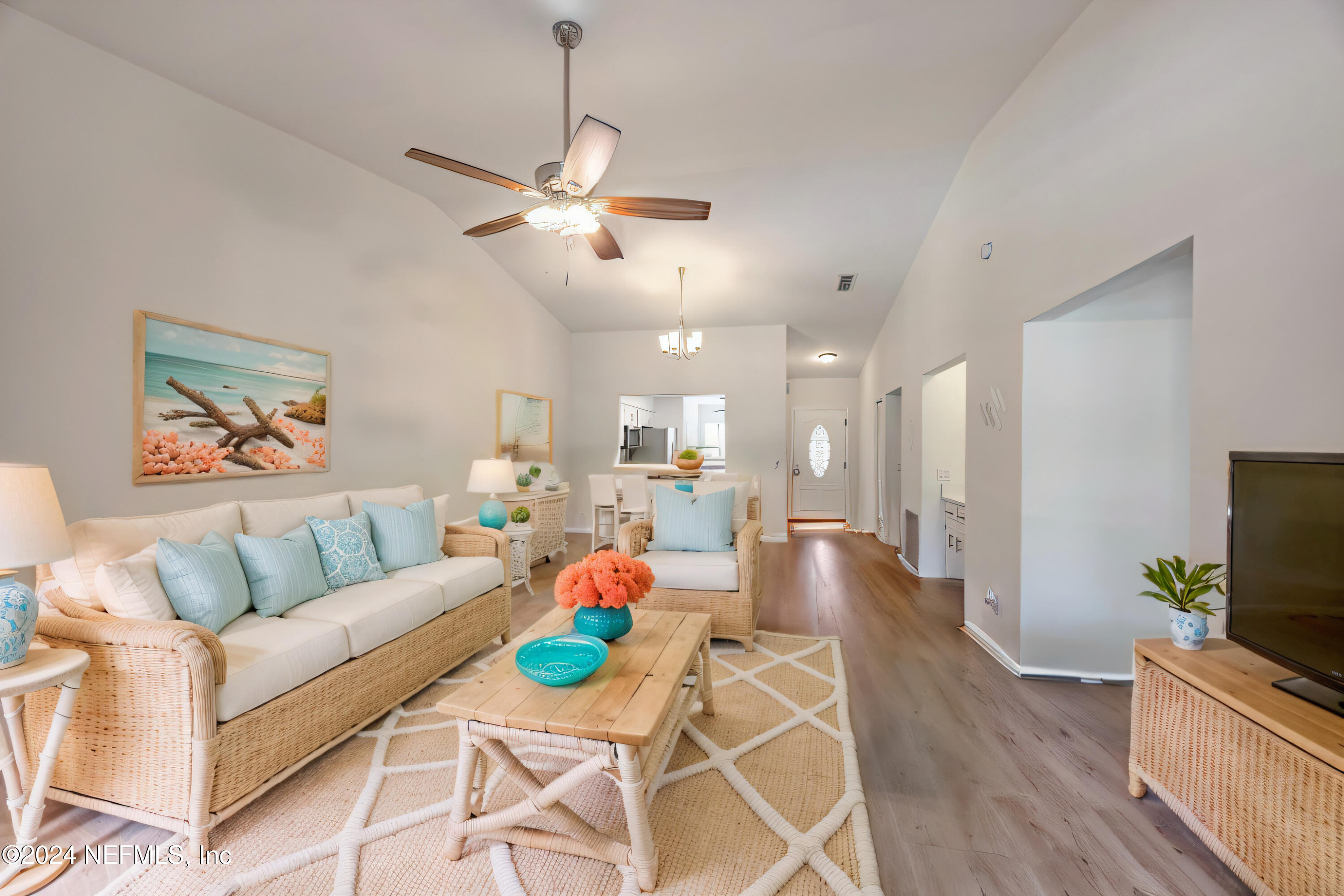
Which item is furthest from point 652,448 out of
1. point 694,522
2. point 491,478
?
point 694,522

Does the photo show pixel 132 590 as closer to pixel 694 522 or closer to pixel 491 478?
pixel 491 478

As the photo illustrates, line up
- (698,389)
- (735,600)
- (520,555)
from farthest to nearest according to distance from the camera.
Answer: (698,389) → (520,555) → (735,600)

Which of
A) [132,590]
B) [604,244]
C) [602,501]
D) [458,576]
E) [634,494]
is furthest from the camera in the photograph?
[602,501]

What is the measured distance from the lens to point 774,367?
261 inches

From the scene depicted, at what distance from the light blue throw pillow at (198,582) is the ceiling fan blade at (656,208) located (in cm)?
207

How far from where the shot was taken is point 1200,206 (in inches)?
68.1

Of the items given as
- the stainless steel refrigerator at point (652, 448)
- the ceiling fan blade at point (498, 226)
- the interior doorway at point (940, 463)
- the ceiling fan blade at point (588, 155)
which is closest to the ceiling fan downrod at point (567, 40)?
the ceiling fan blade at point (588, 155)

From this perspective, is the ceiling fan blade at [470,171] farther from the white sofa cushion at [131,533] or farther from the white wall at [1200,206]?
the white wall at [1200,206]

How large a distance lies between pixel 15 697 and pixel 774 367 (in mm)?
6266

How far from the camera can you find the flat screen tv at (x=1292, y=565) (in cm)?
124

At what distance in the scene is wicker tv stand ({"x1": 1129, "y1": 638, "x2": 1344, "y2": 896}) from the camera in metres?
1.18

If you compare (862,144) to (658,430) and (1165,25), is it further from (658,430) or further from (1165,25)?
(658,430)

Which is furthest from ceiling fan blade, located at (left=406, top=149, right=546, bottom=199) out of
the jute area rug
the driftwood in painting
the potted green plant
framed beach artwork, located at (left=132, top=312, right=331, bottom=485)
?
the potted green plant

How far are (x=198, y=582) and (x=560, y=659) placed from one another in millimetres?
1341
